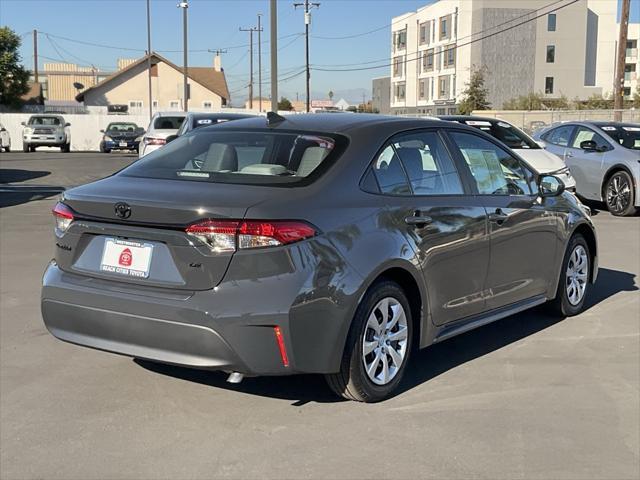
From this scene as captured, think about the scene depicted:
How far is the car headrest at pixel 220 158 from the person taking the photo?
4656 millimetres

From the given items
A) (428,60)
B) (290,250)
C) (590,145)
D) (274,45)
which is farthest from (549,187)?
(428,60)

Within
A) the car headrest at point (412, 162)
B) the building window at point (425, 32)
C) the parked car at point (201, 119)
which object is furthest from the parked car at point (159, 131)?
the building window at point (425, 32)

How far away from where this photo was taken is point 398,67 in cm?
8925

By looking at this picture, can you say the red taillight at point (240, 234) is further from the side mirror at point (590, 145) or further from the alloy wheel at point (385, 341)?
the side mirror at point (590, 145)

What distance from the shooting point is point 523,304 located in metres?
5.71

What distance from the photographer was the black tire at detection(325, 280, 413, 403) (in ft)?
13.6

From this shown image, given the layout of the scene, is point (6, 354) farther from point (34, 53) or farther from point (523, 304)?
point (34, 53)

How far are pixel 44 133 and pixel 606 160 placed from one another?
26728mm

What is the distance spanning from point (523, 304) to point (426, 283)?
4.65 feet

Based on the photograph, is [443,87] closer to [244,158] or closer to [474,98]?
[474,98]

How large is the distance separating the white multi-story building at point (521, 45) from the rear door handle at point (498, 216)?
68475mm

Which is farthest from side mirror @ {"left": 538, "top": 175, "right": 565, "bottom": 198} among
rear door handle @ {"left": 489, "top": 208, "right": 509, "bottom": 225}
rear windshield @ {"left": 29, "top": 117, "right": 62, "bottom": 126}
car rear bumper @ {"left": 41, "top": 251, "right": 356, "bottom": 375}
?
rear windshield @ {"left": 29, "top": 117, "right": 62, "bottom": 126}

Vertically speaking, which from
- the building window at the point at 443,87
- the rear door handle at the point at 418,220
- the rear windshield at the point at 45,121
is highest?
the building window at the point at 443,87

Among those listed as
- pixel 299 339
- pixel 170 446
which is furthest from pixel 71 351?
pixel 299 339
